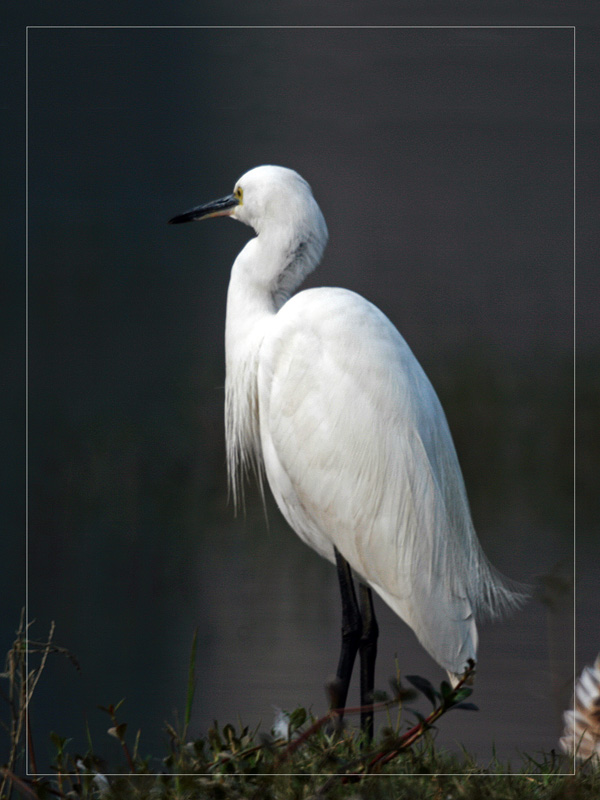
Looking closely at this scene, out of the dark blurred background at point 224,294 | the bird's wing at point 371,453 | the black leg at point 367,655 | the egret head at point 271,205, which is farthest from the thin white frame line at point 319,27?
the black leg at point 367,655

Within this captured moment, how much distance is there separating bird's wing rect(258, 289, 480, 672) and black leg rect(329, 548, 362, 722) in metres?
0.04

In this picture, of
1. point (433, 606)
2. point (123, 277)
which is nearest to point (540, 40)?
point (123, 277)

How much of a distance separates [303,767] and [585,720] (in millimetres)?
577

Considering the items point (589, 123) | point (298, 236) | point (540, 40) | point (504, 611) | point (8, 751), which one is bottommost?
point (8, 751)

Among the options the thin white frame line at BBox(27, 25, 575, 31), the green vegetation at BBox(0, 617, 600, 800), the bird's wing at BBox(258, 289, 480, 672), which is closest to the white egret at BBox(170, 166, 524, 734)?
the bird's wing at BBox(258, 289, 480, 672)

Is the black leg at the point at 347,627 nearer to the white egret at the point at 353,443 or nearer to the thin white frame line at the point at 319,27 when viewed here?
the white egret at the point at 353,443

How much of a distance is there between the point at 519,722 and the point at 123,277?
120 centimetres

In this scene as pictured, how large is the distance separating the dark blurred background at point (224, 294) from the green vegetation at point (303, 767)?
67mm

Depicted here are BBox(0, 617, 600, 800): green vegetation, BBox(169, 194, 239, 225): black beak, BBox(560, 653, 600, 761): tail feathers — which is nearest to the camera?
BBox(0, 617, 600, 800): green vegetation

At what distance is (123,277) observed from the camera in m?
1.91

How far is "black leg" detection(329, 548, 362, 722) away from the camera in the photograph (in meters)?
1.85

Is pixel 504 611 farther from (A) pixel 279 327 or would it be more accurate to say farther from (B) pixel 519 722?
(A) pixel 279 327

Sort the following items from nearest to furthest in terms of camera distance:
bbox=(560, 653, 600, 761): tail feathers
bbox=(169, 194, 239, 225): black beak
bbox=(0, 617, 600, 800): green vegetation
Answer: bbox=(0, 617, 600, 800): green vegetation
bbox=(560, 653, 600, 761): tail feathers
bbox=(169, 194, 239, 225): black beak

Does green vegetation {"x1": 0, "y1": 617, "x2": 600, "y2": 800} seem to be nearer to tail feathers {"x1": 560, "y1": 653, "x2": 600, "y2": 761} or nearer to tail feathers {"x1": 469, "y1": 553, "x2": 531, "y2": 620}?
tail feathers {"x1": 560, "y1": 653, "x2": 600, "y2": 761}
